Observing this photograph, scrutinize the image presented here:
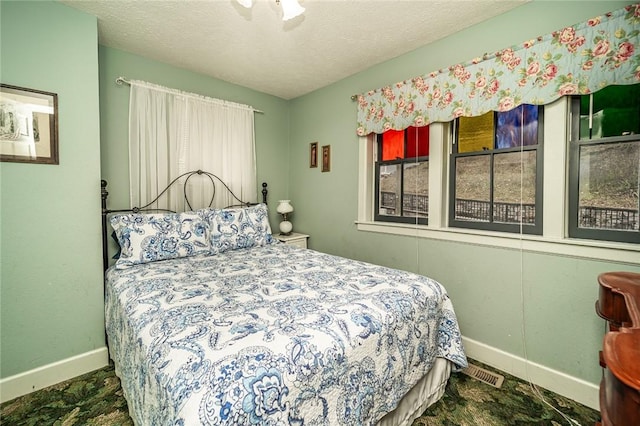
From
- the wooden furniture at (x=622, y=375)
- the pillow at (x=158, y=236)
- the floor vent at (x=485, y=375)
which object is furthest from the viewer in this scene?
the pillow at (x=158, y=236)

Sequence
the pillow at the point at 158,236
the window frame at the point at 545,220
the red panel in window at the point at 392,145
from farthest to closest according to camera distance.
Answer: the red panel in window at the point at 392,145, the pillow at the point at 158,236, the window frame at the point at 545,220

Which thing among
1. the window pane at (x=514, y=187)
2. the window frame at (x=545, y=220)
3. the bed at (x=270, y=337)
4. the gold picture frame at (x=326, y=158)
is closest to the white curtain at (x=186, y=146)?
the bed at (x=270, y=337)

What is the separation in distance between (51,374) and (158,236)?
112 cm

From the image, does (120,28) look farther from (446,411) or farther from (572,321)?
(572,321)

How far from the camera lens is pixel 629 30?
1.54 m

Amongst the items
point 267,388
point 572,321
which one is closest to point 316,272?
point 267,388

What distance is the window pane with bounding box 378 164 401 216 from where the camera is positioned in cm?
288

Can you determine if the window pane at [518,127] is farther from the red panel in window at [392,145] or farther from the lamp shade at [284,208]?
the lamp shade at [284,208]

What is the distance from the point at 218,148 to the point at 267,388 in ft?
8.98

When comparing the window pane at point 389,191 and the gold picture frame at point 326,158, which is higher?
the gold picture frame at point 326,158

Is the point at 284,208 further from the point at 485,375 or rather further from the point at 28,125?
the point at 485,375

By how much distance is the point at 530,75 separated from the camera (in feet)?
6.13

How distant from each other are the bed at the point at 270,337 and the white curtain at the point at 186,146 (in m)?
0.56

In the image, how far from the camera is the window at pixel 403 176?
2627 millimetres
